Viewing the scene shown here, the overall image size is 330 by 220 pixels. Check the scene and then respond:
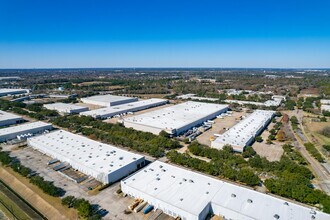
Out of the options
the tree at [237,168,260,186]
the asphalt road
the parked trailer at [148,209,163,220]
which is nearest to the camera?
the parked trailer at [148,209,163,220]

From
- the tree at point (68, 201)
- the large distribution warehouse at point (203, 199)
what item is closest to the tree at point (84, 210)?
the tree at point (68, 201)

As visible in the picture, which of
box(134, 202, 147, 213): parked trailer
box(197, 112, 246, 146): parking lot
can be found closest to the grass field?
box(134, 202, 147, 213): parked trailer

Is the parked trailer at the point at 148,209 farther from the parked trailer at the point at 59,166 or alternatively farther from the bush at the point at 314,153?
the bush at the point at 314,153

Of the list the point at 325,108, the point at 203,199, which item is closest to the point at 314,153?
the point at 203,199

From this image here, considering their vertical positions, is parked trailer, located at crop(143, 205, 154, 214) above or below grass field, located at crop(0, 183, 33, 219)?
above

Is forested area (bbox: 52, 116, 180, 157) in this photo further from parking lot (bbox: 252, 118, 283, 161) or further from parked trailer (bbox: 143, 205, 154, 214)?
parking lot (bbox: 252, 118, 283, 161)

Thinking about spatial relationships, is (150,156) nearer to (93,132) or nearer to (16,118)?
Answer: (93,132)

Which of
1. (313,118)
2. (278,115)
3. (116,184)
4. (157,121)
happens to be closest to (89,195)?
(116,184)

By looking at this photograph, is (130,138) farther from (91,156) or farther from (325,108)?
(325,108)

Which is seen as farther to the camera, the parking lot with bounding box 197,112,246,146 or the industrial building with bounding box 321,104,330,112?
the industrial building with bounding box 321,104,330,112
